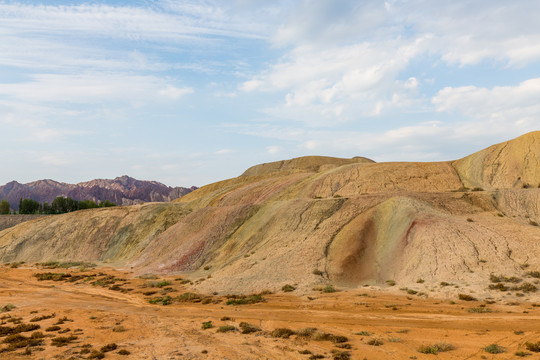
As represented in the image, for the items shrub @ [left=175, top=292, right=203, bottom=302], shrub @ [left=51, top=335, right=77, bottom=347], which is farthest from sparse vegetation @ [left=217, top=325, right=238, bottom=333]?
shrub @ [left=175, top=292, right=203, bottom=302]

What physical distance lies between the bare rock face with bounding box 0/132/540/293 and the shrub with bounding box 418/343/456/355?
1400 centimetres

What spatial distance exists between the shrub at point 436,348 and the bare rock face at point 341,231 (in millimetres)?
14003

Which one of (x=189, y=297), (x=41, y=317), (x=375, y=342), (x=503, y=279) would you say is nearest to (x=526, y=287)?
(x=503, y=279)

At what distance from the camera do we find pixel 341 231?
40156 mm

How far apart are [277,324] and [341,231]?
20.5m

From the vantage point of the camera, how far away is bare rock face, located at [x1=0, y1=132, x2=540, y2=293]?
32938mm

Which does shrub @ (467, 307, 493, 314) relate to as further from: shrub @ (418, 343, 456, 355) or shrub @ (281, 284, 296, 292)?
shrub @ (281, 284, 296, 292)

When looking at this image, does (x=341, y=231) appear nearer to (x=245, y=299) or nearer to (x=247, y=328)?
(x=245, y=299)

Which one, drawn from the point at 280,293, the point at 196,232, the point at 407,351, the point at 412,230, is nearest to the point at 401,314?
the point at 407,351

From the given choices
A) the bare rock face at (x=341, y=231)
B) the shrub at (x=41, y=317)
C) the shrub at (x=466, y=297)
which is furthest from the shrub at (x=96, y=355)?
the shrub at (x=466, y=297)

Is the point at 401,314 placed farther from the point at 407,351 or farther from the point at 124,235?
the point at 124,235

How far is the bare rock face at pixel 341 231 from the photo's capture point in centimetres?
3294

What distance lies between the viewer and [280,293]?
101 feet

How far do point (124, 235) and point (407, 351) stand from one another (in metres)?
57.0
